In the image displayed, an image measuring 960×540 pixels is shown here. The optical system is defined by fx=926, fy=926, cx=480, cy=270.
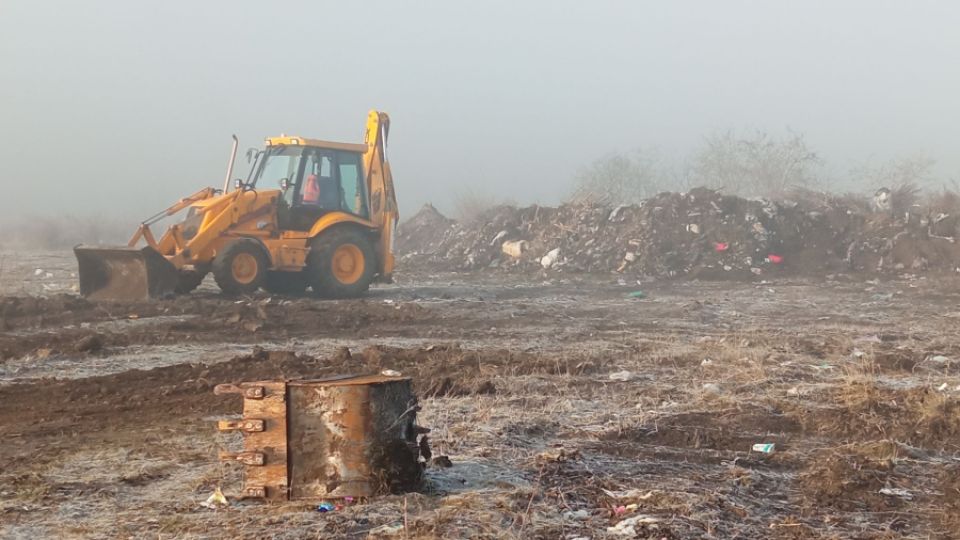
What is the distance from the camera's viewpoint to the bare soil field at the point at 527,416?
405cm

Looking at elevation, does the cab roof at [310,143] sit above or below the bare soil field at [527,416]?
above

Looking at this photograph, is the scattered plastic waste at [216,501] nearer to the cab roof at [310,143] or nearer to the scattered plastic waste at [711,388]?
the scattered plastic waste at [711,388]

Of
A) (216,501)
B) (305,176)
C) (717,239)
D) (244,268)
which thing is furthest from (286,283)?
(216,501)

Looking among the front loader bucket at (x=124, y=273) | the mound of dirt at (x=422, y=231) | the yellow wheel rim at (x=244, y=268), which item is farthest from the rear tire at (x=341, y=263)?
the mound of dirt at (x=422, y=231)

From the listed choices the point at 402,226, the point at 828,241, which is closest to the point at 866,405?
the point at 828,241

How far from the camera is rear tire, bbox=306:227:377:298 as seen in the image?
44.8 ft

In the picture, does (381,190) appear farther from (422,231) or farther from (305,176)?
(422,231)

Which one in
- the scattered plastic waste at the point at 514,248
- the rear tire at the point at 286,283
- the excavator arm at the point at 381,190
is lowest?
the rear tire at the point at 286,283

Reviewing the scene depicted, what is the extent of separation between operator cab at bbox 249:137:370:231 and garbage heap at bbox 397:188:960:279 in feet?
23.1

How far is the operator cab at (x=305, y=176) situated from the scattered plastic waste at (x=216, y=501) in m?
9.57

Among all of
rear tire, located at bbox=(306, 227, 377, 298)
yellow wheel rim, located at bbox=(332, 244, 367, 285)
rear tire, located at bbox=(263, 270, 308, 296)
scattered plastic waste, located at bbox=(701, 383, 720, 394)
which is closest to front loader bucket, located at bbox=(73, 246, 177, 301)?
rear tire, located at bbox=(263, 270, 308, 296)

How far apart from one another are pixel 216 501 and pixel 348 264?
10109mm

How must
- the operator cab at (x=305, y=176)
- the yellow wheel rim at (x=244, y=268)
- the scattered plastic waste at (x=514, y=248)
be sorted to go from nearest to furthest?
1. the yellow wheel rim at (x=244, y=268)
2. the operator cab at (x=305, y=176)
3. the scattered plastic waste at (x=514, y=248)

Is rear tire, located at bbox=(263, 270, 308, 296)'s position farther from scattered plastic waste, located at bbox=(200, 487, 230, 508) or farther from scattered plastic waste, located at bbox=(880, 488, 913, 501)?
scattered plastic waste, located at bbox=(880, 488, 913, 501)
